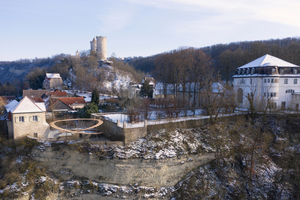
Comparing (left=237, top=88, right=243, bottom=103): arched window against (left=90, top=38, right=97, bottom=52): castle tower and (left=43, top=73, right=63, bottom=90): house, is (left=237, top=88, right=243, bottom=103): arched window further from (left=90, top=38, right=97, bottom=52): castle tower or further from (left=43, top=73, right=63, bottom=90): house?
(left=90, top=38, right=97, bottom=52): castle tower

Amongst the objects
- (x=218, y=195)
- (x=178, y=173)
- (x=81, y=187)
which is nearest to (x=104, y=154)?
(x=81, y=187)

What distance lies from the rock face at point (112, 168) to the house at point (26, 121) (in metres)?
3.12

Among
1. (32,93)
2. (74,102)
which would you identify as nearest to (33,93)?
(32,93)

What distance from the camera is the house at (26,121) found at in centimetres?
2008

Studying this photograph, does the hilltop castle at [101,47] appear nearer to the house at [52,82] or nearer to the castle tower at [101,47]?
the castle tower at [101,47]

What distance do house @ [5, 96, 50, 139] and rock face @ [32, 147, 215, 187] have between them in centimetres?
312

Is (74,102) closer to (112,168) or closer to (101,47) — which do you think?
(112,168)

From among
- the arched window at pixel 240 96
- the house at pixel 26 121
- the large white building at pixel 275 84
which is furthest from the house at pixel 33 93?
the large white building at pixel 275 84

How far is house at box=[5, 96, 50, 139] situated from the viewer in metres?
20.1

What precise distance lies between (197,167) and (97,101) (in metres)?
20.6

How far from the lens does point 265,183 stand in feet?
58.6

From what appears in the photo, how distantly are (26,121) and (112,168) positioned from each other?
34.1 ft

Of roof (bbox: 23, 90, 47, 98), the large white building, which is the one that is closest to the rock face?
the large white building

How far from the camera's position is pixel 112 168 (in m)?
17.3
